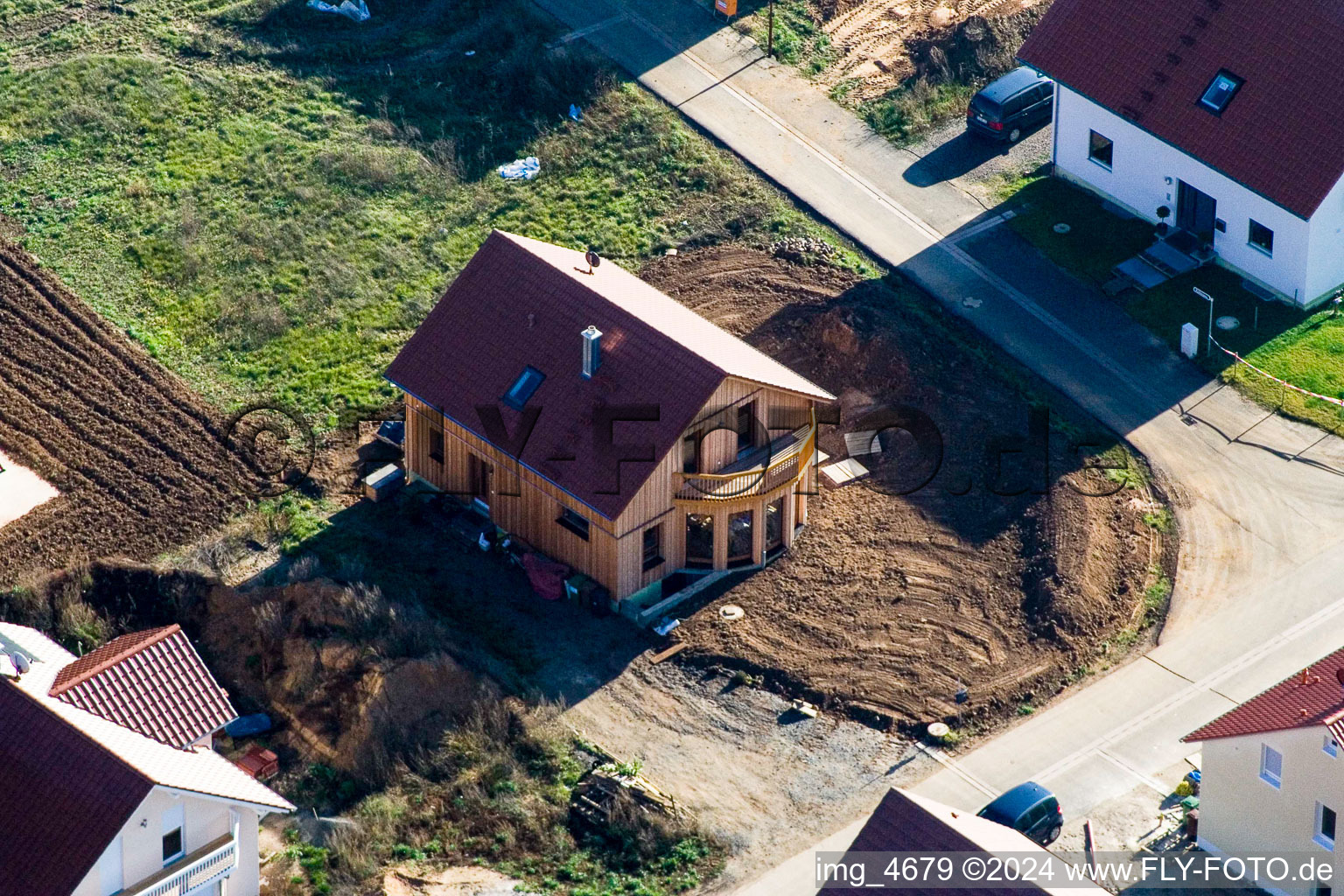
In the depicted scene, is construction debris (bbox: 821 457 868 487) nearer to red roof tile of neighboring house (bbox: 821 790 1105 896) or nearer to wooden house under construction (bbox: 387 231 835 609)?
wooden house under construction (bbox: 387 231 835 609)

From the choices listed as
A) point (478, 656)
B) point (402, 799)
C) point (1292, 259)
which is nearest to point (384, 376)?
point (478, 656)

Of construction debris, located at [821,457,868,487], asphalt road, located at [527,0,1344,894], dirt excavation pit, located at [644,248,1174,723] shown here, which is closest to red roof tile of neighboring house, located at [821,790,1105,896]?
asphalt road, located at [527,0,1344,894]

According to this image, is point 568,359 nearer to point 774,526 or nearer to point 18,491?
point 774,526

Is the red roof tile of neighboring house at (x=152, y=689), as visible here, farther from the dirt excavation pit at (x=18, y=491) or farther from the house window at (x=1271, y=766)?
the house window at (x=1271, y=766)

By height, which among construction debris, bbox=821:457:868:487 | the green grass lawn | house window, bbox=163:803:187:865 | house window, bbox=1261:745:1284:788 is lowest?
house window, bbox=163:803:187:865

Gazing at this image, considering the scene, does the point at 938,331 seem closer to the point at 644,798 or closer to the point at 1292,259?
the point at 1292,259

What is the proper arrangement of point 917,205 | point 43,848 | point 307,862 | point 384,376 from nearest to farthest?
point 43,848, point 307,862, point 384,376, point 917,205

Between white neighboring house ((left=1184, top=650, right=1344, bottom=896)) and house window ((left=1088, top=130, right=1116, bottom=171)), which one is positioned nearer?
white neighboring house ((left=1184, top=650, right=1344, bottom=896))
